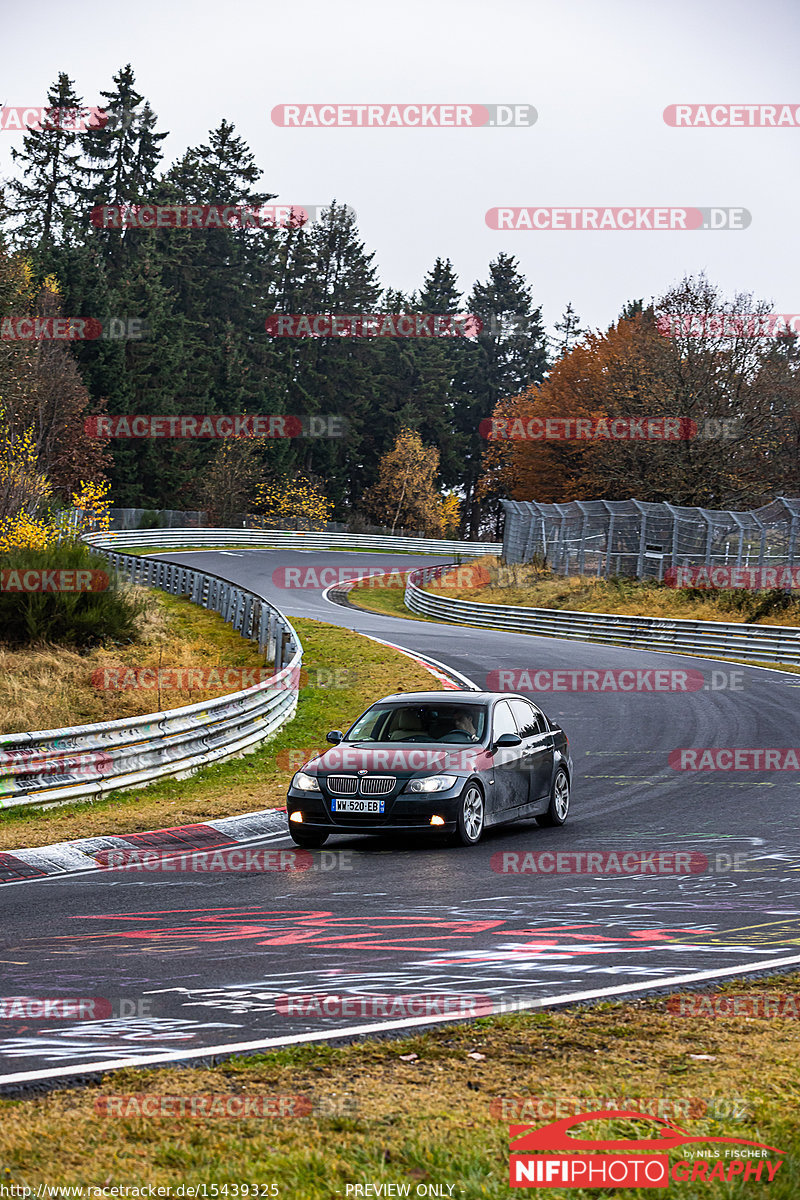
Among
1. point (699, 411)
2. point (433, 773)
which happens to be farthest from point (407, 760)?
point (699, 411)

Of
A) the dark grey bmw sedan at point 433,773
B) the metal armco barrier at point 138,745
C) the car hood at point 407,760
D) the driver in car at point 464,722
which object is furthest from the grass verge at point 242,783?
the driver in car at point 464,722

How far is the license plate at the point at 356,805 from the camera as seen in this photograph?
1155 cm

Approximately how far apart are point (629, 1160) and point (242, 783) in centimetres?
1257

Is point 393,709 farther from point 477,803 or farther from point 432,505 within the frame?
point 432,505

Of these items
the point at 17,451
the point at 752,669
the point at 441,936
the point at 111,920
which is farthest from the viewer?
the point at 17,451

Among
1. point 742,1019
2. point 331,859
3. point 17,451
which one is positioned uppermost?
point 17,451

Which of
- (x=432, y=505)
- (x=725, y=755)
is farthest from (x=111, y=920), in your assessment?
(x=432, y=505)

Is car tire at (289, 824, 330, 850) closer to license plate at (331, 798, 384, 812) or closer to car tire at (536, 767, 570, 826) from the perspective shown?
license plate at (331, 798, 384, 812)

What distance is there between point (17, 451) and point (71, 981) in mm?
41087

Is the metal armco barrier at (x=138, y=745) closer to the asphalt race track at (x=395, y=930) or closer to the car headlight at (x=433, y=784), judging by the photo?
the asphalt race track at (x=395, y=930)

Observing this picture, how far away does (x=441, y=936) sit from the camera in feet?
25.4

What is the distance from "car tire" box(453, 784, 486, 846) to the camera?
1163 centimetres

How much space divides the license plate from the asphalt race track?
1.36ft

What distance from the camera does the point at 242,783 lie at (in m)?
16.2
